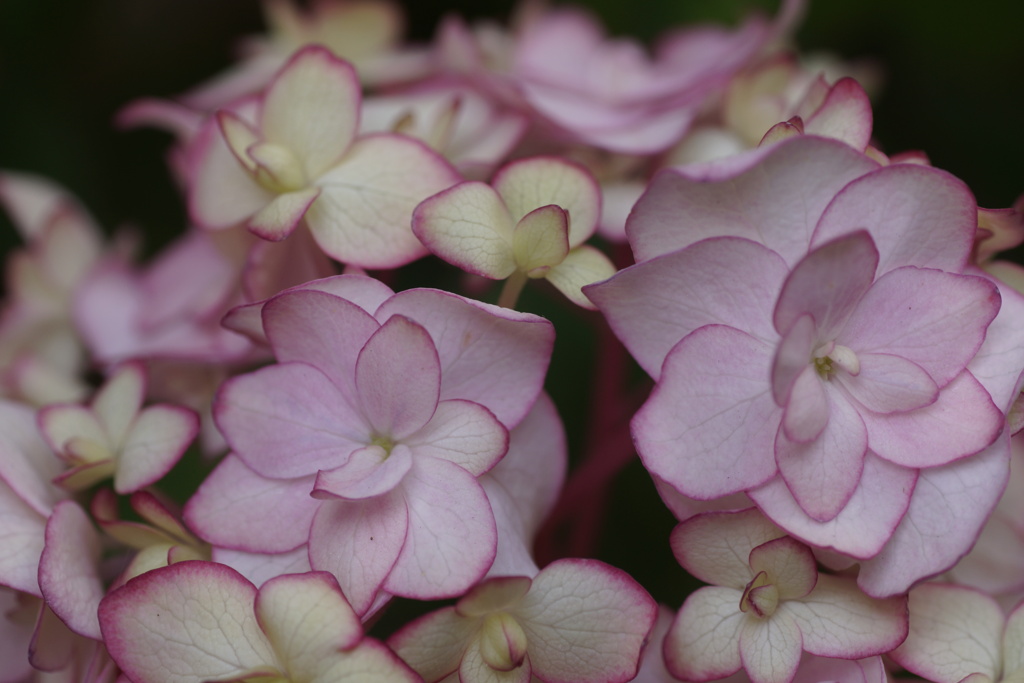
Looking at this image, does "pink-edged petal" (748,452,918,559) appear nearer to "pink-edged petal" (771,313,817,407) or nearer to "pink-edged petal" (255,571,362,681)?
"pink-edged petal" (771,313,817,407)

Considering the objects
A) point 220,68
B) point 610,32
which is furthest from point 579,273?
point 220,68

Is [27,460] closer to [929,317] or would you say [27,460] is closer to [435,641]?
[435,641]

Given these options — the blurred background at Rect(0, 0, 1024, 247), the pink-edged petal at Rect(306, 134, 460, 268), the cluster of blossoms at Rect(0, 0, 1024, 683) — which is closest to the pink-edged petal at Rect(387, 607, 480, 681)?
the cluster of blossoms at Rect(0, 0, 1024, 683)

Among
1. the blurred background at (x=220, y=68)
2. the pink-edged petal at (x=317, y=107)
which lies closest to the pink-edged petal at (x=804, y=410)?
the pink-edged petal at (x=317, y=107)

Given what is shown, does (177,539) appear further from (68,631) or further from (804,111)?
(804,111)

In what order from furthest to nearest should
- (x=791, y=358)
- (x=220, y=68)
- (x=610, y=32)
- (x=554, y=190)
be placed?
(x=220, y=68), (x=610, y=32), (x=554, y=190), (x=791, y=358)

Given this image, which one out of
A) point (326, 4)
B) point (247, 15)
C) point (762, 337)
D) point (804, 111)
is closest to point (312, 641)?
point (762, 337)
